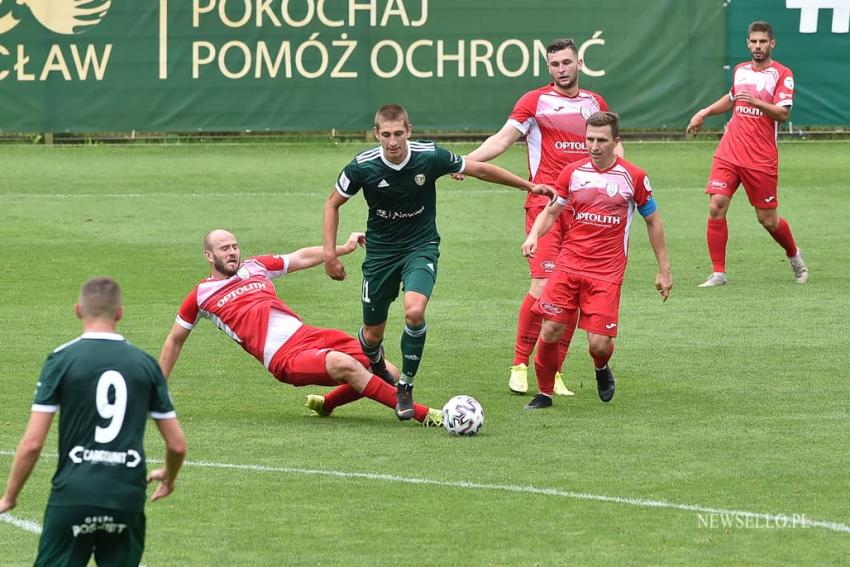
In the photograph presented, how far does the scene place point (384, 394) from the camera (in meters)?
10.1

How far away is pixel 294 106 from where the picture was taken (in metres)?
27.6

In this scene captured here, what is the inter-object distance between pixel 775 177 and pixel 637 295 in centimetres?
220

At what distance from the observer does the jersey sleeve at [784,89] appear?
16453 millimetres

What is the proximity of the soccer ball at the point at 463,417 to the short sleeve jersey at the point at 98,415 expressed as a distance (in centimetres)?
406

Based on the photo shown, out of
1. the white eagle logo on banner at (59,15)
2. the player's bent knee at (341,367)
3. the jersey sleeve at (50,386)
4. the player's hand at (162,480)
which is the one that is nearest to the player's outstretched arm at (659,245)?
the player's bent knee at (341,367)

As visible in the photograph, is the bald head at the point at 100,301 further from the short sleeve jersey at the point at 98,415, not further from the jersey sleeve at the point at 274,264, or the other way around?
the jersey sleeve at the point at 274,264

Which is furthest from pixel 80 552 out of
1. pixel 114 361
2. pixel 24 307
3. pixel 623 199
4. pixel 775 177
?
pixel 775 177

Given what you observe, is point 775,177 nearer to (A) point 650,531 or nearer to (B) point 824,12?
(A) point 650,531

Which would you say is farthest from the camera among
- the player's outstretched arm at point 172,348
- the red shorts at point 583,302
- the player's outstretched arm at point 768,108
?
the player's outstretched arm at point 768,108

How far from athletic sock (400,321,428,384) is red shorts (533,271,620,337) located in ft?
3.09

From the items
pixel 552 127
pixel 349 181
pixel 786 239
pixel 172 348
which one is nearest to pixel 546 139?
pixel 552 127

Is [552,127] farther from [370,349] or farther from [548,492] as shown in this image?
[548,492]

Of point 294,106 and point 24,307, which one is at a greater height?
point 294,106

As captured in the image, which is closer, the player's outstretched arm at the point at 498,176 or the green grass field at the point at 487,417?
the green grass field at the point at 487,417
